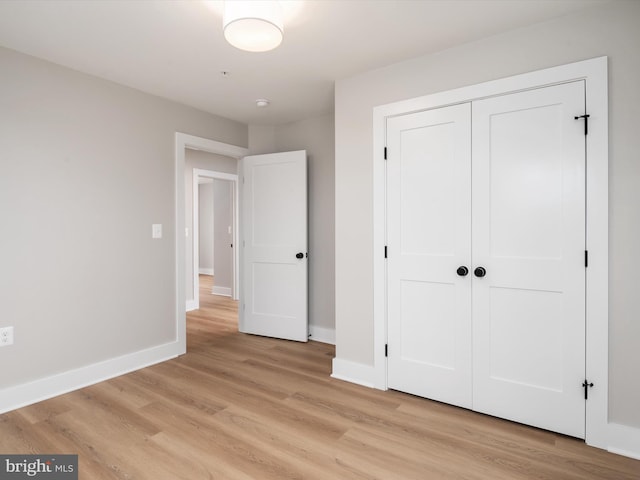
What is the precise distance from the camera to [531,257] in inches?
89.0

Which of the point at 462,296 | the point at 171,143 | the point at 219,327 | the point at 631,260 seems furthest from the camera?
the point at 219,327

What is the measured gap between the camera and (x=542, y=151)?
221 cm

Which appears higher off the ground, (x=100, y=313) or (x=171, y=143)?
(x=171, y=143)

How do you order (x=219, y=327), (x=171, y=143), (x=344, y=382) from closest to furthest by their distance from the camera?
(x=344, y=382)
(x=171, y=143)
(x=219, y=327)

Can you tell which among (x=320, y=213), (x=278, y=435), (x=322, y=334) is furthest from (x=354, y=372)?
(x=320, y=213)

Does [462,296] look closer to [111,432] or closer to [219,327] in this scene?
[111,432]

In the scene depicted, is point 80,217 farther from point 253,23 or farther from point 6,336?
point 253,23

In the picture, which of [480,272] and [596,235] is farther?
[480,272]

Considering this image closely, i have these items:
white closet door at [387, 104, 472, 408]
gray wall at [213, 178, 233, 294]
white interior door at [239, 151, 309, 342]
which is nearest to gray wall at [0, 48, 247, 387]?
white interior door at [239, 151, 309, 342]

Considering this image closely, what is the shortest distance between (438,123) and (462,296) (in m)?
1.22

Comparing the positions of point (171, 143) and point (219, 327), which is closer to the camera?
point (171, 143)

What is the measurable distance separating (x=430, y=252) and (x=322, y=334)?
6.28ft

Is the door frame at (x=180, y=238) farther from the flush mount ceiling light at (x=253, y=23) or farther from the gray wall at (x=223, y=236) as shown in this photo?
the gray wall at (x=223, y=236)

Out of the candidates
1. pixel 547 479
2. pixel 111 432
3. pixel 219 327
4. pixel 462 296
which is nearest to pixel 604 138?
pixel 462 296
